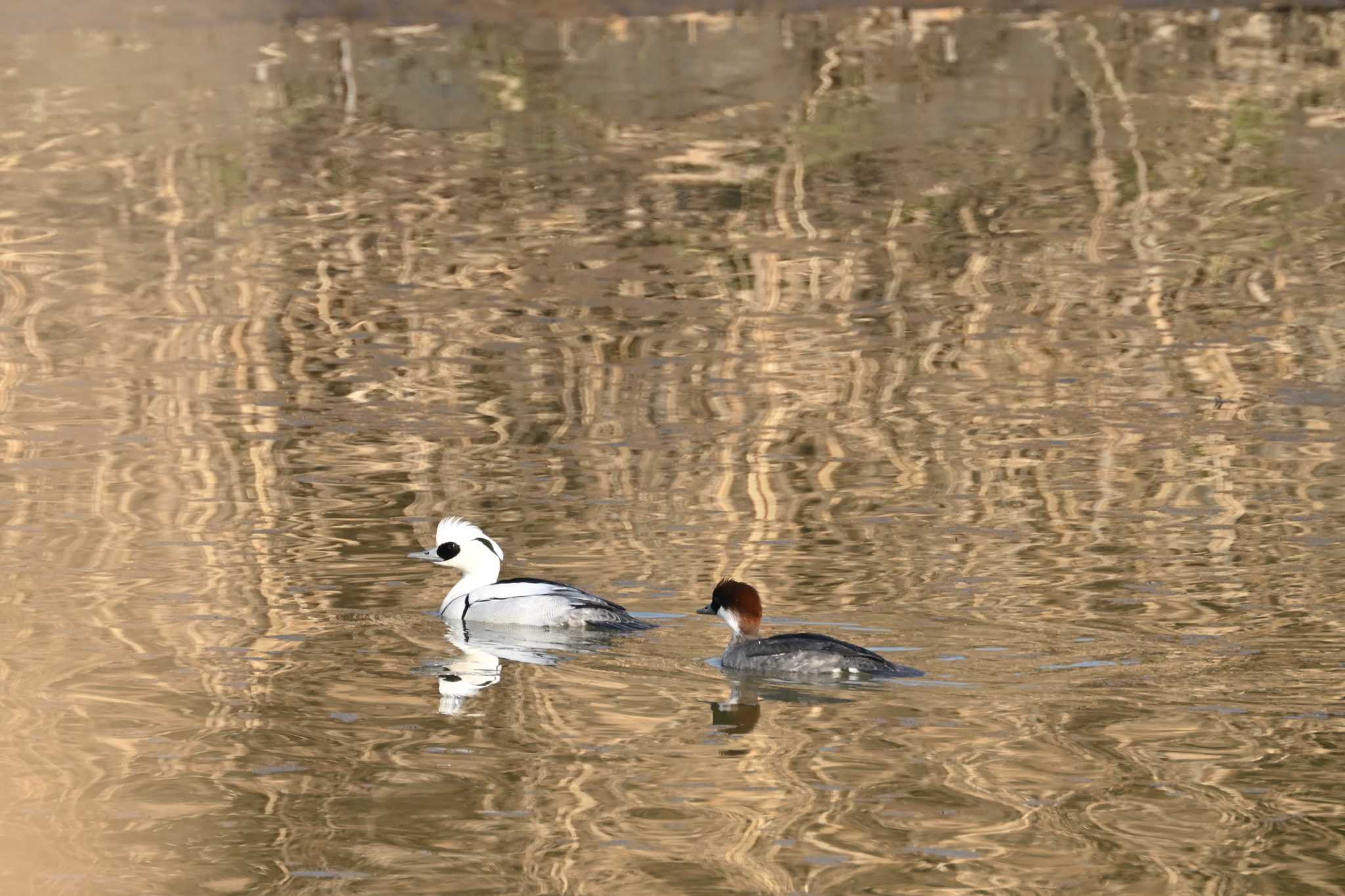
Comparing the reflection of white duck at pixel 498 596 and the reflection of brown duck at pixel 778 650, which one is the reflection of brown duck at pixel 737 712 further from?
the reflection of white duck at pixel 498 596

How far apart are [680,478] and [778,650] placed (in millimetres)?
3164

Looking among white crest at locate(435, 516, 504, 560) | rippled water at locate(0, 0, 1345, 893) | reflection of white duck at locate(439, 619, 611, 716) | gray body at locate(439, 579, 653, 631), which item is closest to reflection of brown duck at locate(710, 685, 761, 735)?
rippled water at locate(0, 0, 1345, 893)

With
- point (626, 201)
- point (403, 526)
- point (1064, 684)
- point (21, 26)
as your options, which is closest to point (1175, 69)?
point (626, 201)

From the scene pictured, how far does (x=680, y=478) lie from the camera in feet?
40.6

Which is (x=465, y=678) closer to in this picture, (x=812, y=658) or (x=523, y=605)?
(x=523, y=605)

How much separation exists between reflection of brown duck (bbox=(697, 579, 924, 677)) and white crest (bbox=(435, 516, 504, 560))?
4.32ft

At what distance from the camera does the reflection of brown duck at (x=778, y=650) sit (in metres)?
9.12

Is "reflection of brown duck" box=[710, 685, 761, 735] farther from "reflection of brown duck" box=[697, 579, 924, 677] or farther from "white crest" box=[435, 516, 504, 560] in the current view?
"white crest" box=[435, 516, 504, 560]

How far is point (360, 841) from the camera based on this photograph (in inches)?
308

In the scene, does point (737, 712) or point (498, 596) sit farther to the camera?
point (498, 596)

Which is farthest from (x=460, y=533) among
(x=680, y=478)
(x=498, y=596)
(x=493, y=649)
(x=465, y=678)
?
(x=680, y=478)

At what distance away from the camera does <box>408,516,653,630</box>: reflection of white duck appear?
9922 mm

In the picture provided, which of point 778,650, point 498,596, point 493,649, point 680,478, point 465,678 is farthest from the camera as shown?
point 680,478

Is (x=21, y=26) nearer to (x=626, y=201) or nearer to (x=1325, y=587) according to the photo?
(x=626, y=201)
